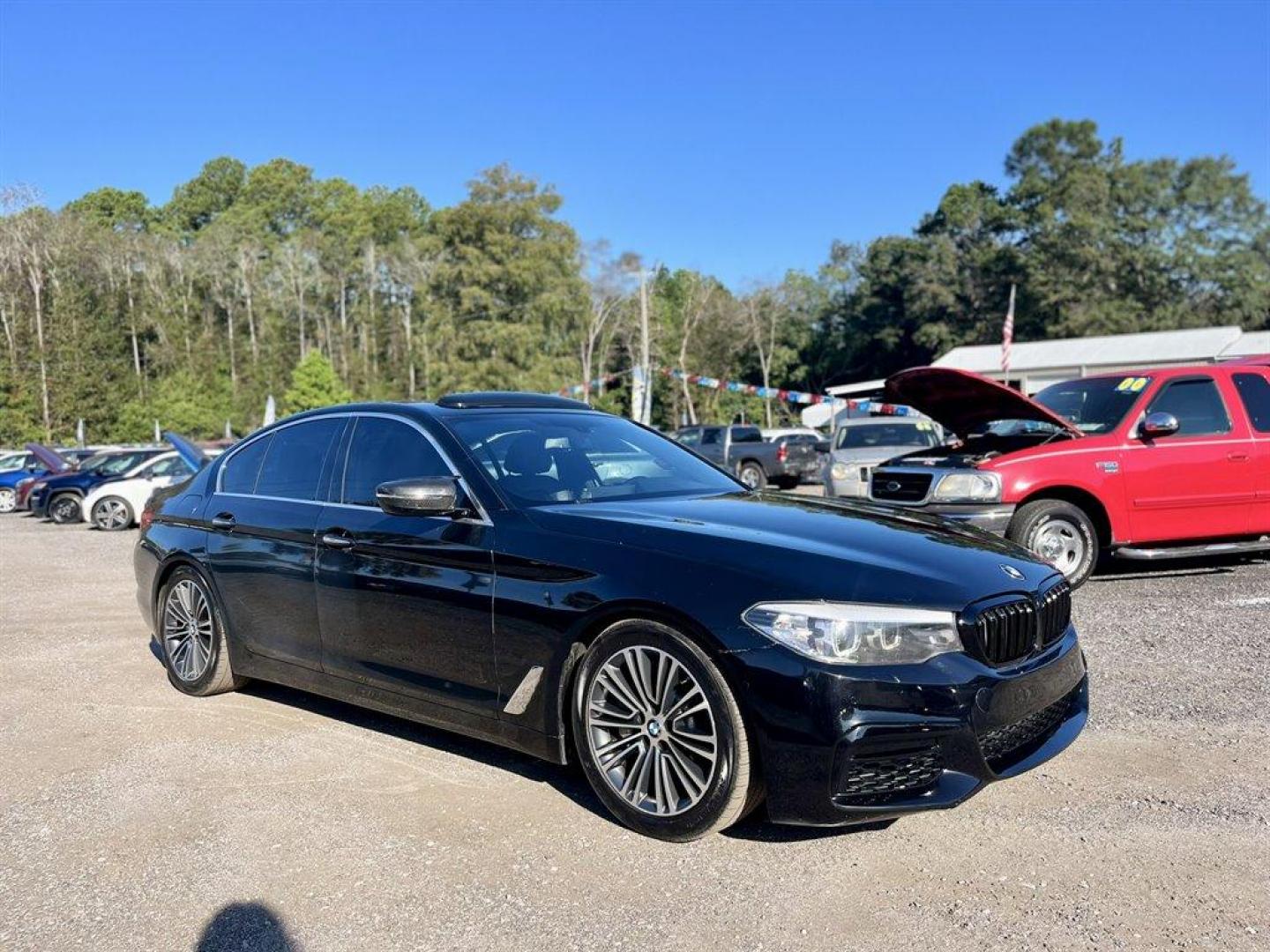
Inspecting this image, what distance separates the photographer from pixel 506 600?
3816 mm

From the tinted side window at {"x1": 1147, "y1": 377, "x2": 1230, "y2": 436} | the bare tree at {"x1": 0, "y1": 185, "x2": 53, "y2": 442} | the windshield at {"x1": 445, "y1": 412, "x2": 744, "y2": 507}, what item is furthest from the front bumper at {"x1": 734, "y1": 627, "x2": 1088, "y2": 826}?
the bare tree at {"x1": 0, "y1": 185, "x2": 53, "y2": 442}

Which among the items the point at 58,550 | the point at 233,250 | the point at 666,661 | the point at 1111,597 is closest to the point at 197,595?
the point at 666,661

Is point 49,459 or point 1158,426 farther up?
point 1158,426

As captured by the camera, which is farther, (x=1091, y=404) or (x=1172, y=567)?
(x=1172, y=567)

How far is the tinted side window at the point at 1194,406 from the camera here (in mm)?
8320

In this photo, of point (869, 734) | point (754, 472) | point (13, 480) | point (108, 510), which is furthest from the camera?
point (754, 472)

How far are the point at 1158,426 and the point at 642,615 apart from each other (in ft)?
20.1

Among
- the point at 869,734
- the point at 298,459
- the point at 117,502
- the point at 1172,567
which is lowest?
the point at 1172,567

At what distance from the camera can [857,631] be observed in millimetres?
3154

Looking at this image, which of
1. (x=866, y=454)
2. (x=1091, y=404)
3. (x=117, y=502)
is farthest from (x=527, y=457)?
(x=117, y=502)

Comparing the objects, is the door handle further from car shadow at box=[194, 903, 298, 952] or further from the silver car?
the silver car


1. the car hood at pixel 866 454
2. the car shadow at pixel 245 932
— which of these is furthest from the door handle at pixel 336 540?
the car hood at pixel 866 454

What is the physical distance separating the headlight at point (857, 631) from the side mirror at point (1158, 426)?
5714mm

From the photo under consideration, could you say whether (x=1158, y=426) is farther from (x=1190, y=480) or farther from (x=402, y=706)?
(x=402, y=706)
